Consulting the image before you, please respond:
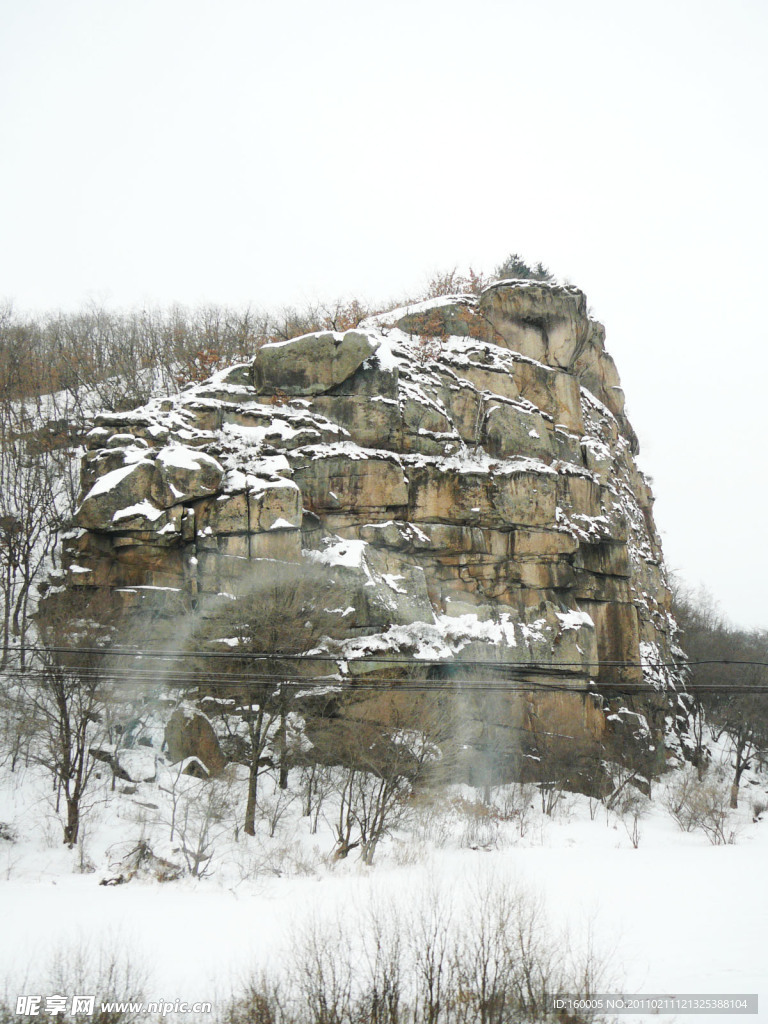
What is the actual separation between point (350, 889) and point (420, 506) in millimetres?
16715

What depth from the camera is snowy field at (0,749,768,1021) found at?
40.9 feet

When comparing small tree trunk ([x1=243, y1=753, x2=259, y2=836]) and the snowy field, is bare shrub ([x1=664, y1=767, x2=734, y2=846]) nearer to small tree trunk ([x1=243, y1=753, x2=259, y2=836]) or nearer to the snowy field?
the snowy field

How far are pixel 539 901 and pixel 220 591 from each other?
15.5m

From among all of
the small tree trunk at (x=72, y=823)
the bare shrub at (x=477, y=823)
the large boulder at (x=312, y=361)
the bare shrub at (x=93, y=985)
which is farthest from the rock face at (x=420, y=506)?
the bare shrub at (x=93, y=985)

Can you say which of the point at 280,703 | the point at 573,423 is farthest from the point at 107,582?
the point at 573,423

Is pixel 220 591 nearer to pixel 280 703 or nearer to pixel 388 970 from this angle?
pixel 280 703

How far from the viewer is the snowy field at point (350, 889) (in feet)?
40.9

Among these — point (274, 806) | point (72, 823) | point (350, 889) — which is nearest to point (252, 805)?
point (274, 806)

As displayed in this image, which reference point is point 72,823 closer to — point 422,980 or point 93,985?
point 93,985

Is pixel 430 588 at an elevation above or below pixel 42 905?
above

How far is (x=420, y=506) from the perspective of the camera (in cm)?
2984

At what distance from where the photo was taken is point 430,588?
95.7ft

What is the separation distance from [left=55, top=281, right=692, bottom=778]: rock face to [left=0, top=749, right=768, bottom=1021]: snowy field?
17.1ft

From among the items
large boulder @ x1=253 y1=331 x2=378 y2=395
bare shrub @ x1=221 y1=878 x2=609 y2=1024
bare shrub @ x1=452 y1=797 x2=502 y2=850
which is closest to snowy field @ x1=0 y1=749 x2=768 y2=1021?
bare shrub @ x1=452 y1=797 x2=502 y2=850
